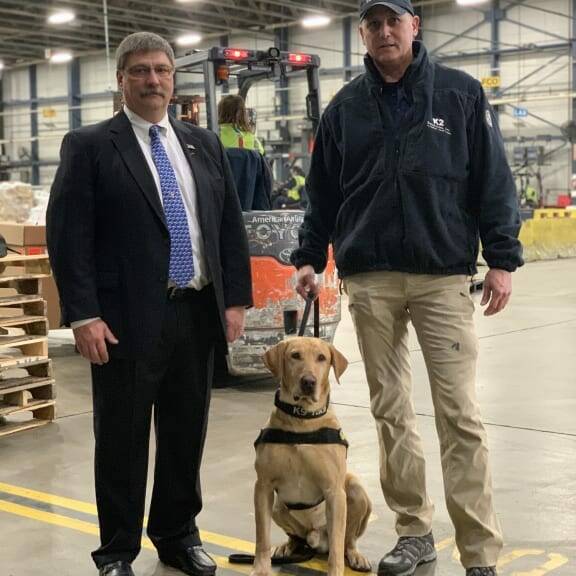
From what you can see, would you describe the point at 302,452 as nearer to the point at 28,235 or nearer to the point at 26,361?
the point at 26,361

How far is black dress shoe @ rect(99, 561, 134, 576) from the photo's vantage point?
3.43 metres

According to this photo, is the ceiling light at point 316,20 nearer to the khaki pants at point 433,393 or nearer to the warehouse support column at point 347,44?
the warehouse support column at point 347,44

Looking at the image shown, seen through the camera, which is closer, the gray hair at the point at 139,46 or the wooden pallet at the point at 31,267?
the gray hair at the point at 139,46

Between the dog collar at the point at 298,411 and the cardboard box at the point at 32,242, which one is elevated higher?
the cardboard box at the point at 32,242

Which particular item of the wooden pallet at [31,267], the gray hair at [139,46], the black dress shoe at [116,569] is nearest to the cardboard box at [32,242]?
the wooden pallet at [31,267]

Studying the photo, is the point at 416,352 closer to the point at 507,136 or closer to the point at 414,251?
the point at 414,251

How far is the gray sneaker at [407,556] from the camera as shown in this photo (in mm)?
3480

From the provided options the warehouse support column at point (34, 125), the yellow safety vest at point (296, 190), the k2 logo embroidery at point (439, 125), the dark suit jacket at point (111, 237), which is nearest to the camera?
the dark suit jacket at point (111, 237)

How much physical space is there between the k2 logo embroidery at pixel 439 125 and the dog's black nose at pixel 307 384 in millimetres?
984

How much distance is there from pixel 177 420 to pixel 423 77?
1.56 m

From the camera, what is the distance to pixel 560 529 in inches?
158

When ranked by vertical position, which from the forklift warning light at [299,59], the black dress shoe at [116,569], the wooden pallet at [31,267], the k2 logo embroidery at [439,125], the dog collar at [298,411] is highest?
the forklift warning light at [299,59]

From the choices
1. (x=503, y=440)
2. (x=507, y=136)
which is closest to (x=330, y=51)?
(x=507, y=136)

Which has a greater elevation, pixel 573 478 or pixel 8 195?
pixel 8 195
